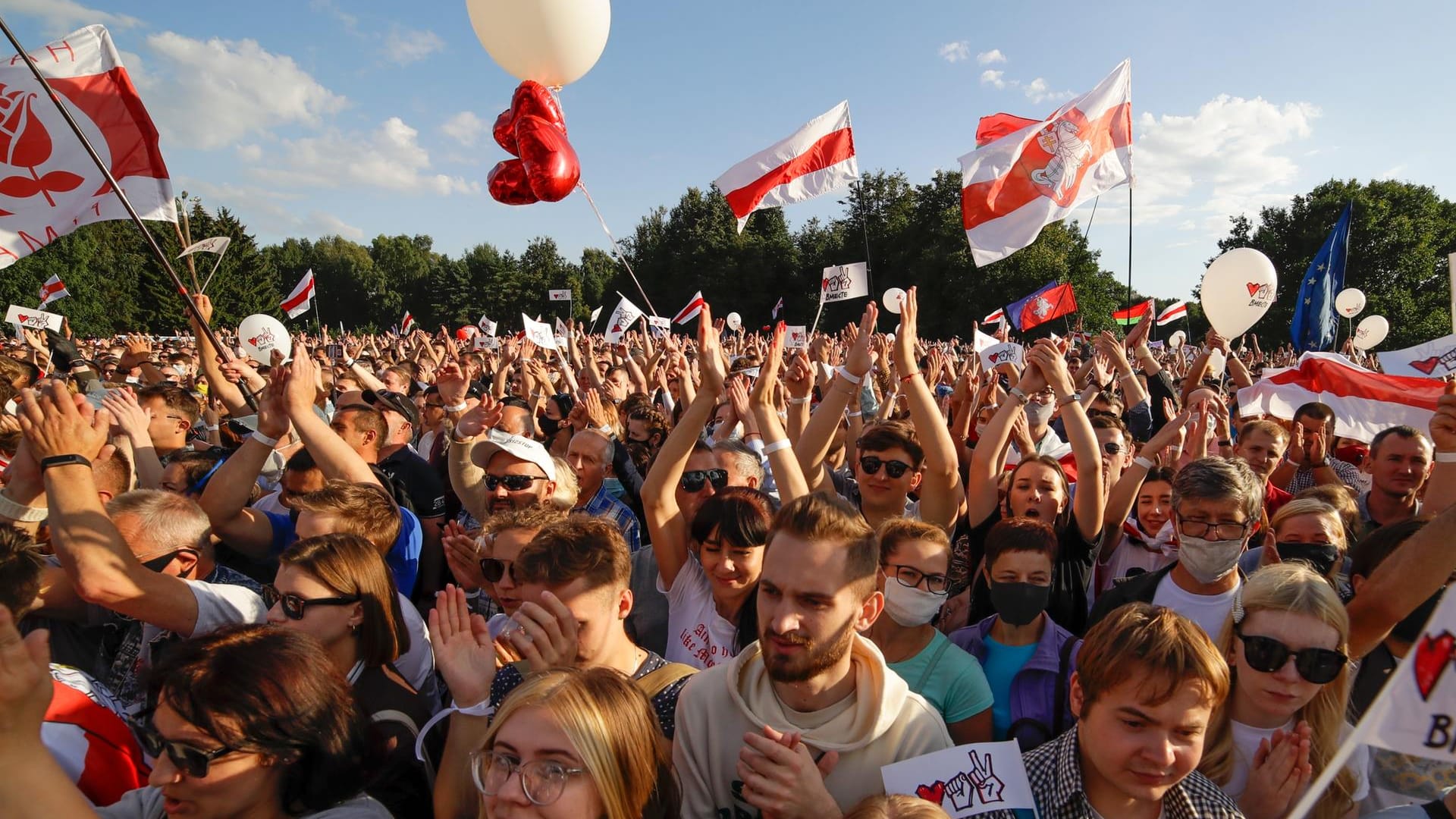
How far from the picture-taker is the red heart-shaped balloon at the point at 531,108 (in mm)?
5688

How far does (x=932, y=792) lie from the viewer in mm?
1944

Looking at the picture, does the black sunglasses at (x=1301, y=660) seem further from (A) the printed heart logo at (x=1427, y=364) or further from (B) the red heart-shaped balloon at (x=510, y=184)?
(B) the red heart-shaped balloon at (x=510, y=184)

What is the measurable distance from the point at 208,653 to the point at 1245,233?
2223 inches

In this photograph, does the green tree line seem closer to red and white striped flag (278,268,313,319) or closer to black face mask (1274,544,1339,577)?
red and white striped flag (278,268,313,319)

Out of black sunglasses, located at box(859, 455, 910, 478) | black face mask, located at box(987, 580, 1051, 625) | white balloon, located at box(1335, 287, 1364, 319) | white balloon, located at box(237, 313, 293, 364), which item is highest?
white balloon, located at box(237, 313, 293, 364)

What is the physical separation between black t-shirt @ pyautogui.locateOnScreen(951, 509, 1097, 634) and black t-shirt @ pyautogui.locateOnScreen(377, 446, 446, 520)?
3256mm

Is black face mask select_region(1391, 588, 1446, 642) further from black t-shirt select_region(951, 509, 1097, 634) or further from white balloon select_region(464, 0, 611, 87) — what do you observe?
white balloon select_region(464, 0, 611, 87)

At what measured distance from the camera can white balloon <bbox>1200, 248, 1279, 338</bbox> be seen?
838 cm

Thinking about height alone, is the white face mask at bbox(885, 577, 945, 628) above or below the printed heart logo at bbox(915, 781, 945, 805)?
above

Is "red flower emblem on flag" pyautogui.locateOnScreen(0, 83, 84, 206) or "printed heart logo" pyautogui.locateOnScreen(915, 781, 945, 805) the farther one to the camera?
"red flower emblem on flag" pyautogui.locateOnScreen(0, 83, 84, 206)

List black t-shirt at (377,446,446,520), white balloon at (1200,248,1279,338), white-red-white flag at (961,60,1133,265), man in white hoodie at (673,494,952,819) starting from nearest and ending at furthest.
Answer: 1. man in white hoodie at (673,494,952,819)
2. black t-shirt at (377,446,446,520)
3. white-red-white flag at (961,60,1133,265)
4. white balloon at (1200,248,1279,338)

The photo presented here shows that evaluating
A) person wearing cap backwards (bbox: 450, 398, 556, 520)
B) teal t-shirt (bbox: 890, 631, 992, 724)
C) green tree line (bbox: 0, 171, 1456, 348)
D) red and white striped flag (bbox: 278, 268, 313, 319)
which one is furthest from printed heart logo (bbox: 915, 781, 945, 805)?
green tree line (bbox: 0, 171, 1456, 348)

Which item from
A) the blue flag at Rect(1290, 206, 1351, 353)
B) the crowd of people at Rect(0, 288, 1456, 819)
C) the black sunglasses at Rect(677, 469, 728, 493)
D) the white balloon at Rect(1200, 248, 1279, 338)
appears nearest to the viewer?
the crowd of people at Rect(0, 288, 1456, 819)

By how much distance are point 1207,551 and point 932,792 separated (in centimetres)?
188
